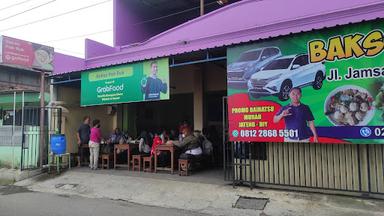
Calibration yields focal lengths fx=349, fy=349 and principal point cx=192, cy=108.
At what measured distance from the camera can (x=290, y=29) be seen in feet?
33.5

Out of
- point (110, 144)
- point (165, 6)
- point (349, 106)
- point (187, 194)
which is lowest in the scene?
point (187, 194)

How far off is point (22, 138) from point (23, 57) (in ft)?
71.0

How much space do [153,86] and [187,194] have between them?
3.30 m

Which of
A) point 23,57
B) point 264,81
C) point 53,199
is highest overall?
point 23,57

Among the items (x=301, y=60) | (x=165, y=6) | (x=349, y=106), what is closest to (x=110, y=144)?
(x=301, y=60)

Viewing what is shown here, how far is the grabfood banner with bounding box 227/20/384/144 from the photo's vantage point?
6.81 m

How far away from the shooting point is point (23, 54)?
30516mm

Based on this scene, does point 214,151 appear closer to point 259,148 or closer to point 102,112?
point 259,148

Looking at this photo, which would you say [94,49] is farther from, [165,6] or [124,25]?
[165,6]

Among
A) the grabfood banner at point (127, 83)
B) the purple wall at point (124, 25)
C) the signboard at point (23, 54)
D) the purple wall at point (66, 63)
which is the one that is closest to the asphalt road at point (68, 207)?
the grabfood banner at point (127, 83)

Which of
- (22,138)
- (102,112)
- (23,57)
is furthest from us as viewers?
(23,57)

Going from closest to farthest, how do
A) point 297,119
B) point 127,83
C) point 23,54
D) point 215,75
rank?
point 297,119
point 127,83
point 215,75
point 23,54

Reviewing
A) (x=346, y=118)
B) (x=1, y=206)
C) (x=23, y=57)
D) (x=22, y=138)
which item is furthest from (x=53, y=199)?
(x=23, y=57)

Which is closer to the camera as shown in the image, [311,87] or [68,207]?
[311,87]
